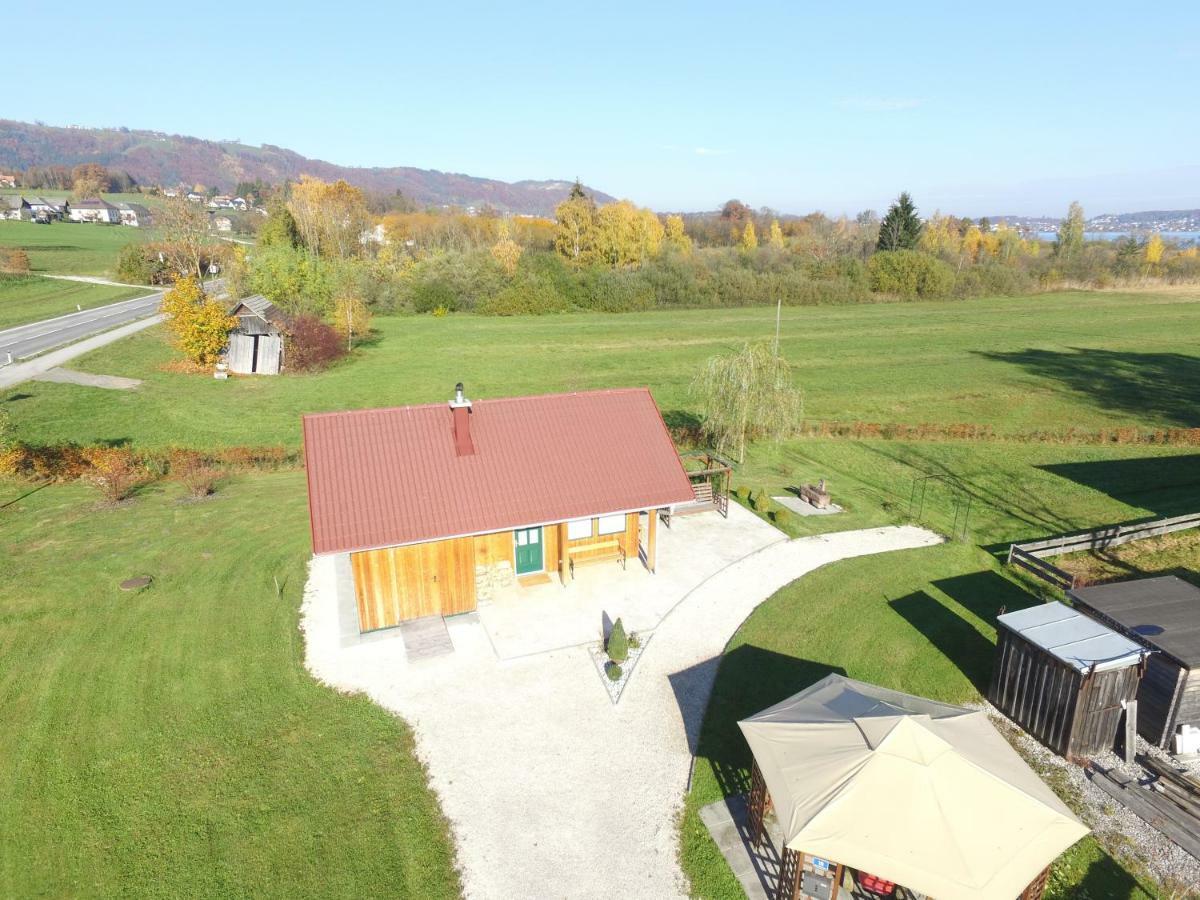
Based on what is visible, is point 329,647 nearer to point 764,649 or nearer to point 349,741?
point 349,741

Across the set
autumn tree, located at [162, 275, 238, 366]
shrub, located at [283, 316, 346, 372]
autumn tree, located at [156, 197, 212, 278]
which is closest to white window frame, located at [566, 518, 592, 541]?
shrub, located at [283, 316, 346, 372]

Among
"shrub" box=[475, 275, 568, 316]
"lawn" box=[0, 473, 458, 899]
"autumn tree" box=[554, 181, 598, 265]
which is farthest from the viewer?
"autumn tree" box=[554, 181, 598, 265]

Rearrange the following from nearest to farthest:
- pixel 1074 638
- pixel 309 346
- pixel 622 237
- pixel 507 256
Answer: pixel 1074 638, pixel 309 346, pixel 507 256, pixel 622 237

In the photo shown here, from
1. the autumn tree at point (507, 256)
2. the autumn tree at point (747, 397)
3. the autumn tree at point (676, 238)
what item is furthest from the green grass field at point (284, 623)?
the autumn tree at point (676, 238)

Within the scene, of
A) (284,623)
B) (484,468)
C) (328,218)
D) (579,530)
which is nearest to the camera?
(284,623)

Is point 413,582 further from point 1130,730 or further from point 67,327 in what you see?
point 67,327

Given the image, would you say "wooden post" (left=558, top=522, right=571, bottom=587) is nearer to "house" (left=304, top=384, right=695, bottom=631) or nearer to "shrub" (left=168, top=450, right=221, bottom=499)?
"house" (left=304, top=384, right=695, bottom=631)

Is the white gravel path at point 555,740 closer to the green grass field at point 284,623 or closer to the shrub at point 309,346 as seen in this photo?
the green grass field at point 284,623

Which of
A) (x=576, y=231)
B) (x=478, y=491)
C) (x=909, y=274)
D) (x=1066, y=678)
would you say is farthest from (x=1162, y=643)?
(x=909, y=274)
